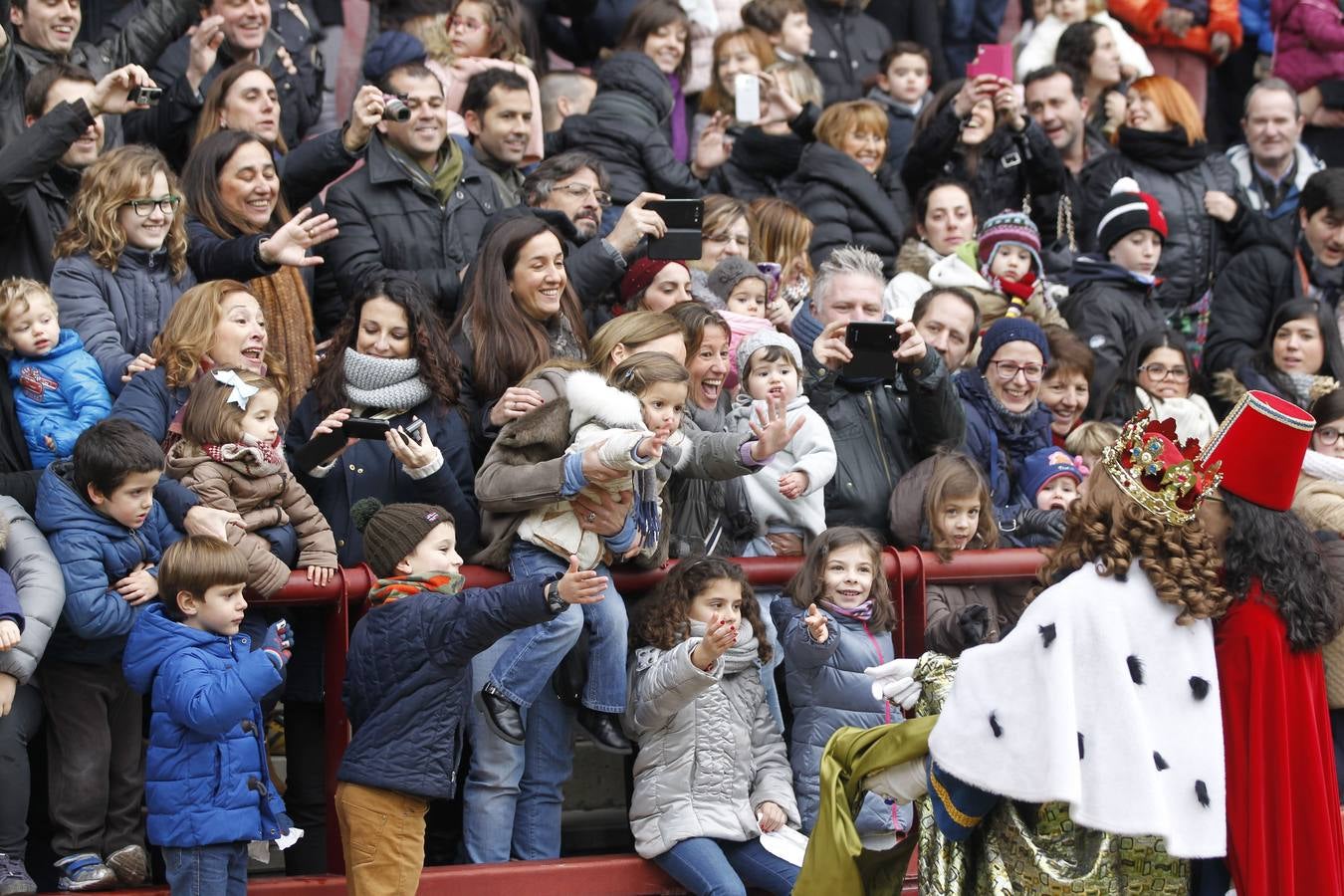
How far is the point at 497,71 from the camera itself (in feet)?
30.4

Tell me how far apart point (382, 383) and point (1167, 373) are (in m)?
3.95

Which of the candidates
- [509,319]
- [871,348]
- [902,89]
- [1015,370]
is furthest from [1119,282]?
[509,319]

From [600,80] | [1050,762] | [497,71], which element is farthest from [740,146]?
[1050,762]

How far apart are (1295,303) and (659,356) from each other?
4.30m

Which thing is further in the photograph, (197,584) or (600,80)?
(600,80)

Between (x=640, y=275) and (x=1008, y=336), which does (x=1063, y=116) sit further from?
(x=640, y=275)

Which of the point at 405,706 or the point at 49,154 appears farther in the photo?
the point at 49,154

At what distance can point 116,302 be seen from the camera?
736 centimetres

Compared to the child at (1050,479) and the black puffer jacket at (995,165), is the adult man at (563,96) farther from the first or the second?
the child at (1050,479)

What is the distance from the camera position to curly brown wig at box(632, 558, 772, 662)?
6.80m

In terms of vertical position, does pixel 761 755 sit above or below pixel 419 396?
below

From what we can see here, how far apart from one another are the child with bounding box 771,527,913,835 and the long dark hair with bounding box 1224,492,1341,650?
6.07 ft

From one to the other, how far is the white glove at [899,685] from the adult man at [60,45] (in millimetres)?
4989

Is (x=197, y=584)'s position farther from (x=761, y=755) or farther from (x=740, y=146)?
(x=740, y=146)
